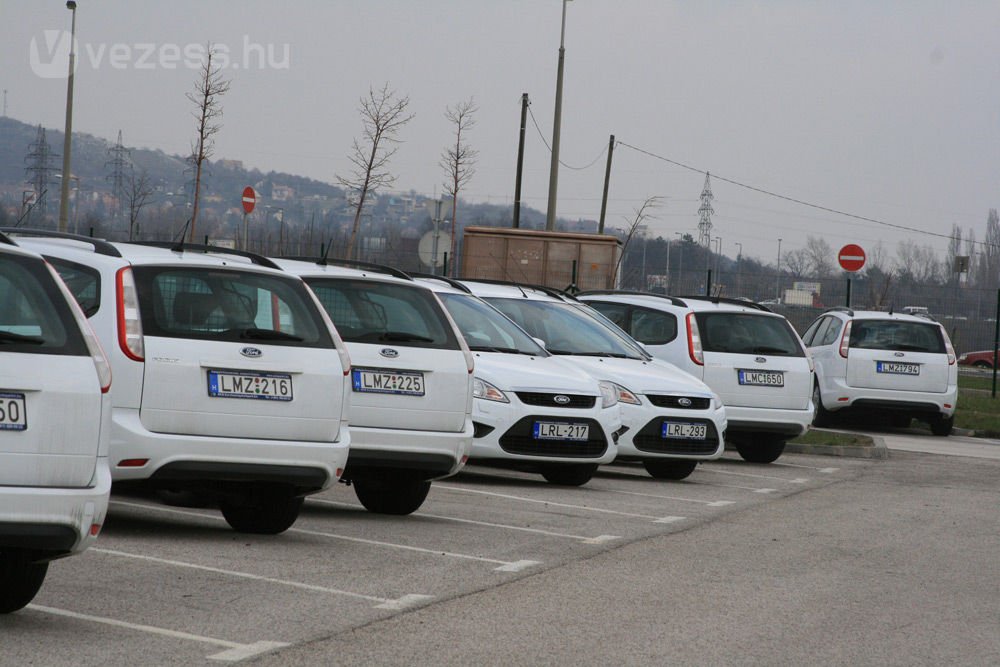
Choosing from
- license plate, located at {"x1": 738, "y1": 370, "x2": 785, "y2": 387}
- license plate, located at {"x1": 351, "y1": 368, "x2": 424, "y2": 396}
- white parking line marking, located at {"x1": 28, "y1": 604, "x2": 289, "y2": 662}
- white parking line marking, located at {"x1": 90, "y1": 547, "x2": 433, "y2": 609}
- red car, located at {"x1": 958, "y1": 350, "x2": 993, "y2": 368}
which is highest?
license plate, located at {"x1": 351, "y1": 368, "x2": 424, "y2": 396}

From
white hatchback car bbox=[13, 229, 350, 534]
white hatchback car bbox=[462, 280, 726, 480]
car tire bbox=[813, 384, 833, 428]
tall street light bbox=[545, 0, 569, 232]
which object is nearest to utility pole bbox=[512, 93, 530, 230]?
tall street light bbox=[545, 0, 569, 232]

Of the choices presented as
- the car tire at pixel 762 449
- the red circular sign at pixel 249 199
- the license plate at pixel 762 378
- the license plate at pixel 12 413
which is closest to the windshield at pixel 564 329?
the license plate at pixel 762 378

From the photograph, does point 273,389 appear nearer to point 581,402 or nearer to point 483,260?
point 581,402

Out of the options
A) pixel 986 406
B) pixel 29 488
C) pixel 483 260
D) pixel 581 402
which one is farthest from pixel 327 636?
pixel 483 260

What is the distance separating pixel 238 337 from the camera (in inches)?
330

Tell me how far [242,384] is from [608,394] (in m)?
5.70

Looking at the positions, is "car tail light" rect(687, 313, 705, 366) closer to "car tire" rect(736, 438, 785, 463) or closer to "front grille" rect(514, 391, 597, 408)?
"car tire" rect(736, 438, 785, 463)

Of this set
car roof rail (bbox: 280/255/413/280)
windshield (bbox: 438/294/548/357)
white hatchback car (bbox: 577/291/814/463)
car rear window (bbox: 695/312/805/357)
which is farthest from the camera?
car rear window (bbox: 695/312/805/357)

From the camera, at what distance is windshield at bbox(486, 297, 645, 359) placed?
14828mm

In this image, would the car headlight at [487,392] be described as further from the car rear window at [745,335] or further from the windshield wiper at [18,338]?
the windshield wiper at [18,338]

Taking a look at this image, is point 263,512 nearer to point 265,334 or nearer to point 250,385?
point 250,385

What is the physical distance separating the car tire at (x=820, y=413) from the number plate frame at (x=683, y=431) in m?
7.27

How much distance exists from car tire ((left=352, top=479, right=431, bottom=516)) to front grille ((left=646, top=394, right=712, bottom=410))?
4.01 m

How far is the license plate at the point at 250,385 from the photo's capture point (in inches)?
323
